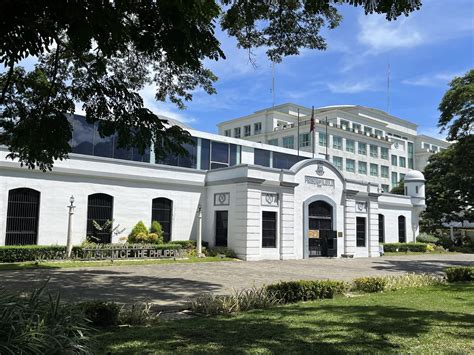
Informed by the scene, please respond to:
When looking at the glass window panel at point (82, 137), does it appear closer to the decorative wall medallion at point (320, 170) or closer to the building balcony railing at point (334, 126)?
the decorative wall medallion at point (320, 170)

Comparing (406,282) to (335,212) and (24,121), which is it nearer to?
(24,121)

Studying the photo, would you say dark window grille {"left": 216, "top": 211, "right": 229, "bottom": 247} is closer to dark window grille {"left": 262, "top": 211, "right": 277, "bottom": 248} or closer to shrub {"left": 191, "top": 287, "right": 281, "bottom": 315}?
dark window grille {"left": 262, "top": 211, "right": 277, "bottom": 248}

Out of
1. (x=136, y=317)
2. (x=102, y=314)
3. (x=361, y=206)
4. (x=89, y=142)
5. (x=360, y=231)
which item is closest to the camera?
(x=102, y=314)

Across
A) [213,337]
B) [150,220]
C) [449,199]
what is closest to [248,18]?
[213,337]

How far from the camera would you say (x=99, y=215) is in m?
23.9

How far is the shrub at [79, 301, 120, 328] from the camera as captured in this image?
24.9 ft

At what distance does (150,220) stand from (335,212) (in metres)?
12.2

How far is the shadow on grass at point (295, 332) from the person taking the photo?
21.1 feet

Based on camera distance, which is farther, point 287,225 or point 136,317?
point 287,225

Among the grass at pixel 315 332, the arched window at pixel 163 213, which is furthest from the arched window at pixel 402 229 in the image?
the grass at pixel 315 332

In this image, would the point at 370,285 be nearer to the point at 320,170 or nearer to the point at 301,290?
the point at 301,290

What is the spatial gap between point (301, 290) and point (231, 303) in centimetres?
242

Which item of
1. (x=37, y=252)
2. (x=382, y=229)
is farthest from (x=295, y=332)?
(x=382, y=229)

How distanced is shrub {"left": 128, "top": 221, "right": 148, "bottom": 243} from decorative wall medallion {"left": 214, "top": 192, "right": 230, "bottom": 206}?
4725 mm
